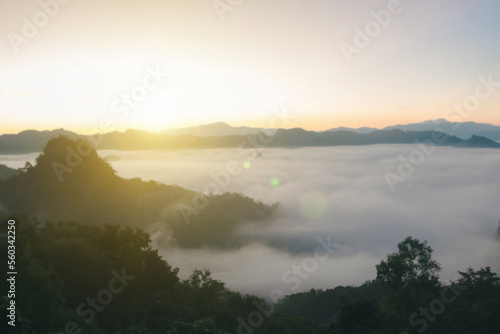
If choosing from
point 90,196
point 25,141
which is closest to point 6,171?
point 90,196

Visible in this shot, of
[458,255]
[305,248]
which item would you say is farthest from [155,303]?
[458,255]

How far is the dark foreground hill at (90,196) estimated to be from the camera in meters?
67.1

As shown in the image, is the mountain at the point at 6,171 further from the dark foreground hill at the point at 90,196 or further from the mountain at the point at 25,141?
the dark foreground hill at the point at 90,196

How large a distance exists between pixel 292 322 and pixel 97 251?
21573 mm

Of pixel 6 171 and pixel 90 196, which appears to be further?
pixel 6 171

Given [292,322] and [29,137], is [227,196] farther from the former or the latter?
[292,322]

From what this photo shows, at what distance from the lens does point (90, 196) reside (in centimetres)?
7619

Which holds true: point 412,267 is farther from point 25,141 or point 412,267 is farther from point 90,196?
point 25,141

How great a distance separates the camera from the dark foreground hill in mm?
67062

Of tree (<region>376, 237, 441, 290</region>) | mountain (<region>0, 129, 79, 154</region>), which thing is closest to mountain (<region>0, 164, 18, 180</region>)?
mountain (<region>0, 129, 79, 154</region>)

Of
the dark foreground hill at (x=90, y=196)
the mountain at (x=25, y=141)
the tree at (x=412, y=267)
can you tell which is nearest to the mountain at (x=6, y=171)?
the mountain at (x=25, y=141)

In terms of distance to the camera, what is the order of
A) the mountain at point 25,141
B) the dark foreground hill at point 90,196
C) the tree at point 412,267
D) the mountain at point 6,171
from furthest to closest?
the mountain at point 25,141, the mountain at point 6,171, the dark foreground hill at point 90,196, the tree at point 412,267

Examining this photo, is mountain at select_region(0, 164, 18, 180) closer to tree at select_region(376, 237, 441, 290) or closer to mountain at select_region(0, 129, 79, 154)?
mountain at select_region(0, 129, 79, 154)

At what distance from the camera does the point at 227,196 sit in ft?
536
